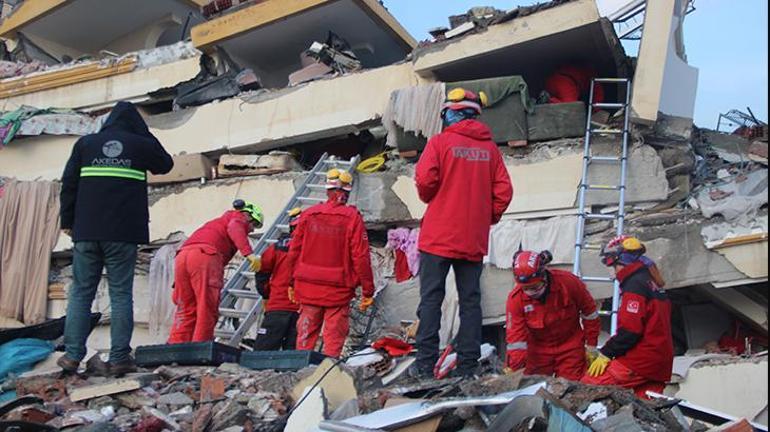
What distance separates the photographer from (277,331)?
26.6 feet

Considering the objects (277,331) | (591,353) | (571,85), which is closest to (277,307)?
(277,331)

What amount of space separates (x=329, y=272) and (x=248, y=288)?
2777 mm

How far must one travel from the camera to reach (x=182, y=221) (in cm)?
1292

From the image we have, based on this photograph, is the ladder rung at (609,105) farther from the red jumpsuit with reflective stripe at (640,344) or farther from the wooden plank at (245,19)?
the wooden plank at (245,19)

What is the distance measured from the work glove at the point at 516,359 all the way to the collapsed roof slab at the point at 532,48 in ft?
15.4

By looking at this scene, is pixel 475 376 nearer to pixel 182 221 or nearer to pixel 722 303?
pixel 722 303

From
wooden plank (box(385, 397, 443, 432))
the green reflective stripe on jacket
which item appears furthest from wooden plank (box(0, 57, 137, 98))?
wooden plank (box(385, 397, 443, 432))

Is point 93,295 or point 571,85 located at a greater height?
point 571,85

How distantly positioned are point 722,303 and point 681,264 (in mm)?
807

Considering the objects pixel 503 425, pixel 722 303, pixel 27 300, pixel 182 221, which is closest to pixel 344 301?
pixel 503 425

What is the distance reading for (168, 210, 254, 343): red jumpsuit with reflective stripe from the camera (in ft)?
24.7

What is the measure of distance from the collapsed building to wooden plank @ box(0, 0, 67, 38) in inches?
1.5

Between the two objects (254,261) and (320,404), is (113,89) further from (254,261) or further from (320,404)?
(320,404)

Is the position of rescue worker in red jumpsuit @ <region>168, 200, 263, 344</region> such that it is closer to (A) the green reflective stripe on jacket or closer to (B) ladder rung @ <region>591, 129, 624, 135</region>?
(A) the green reflective stripe on jacket
